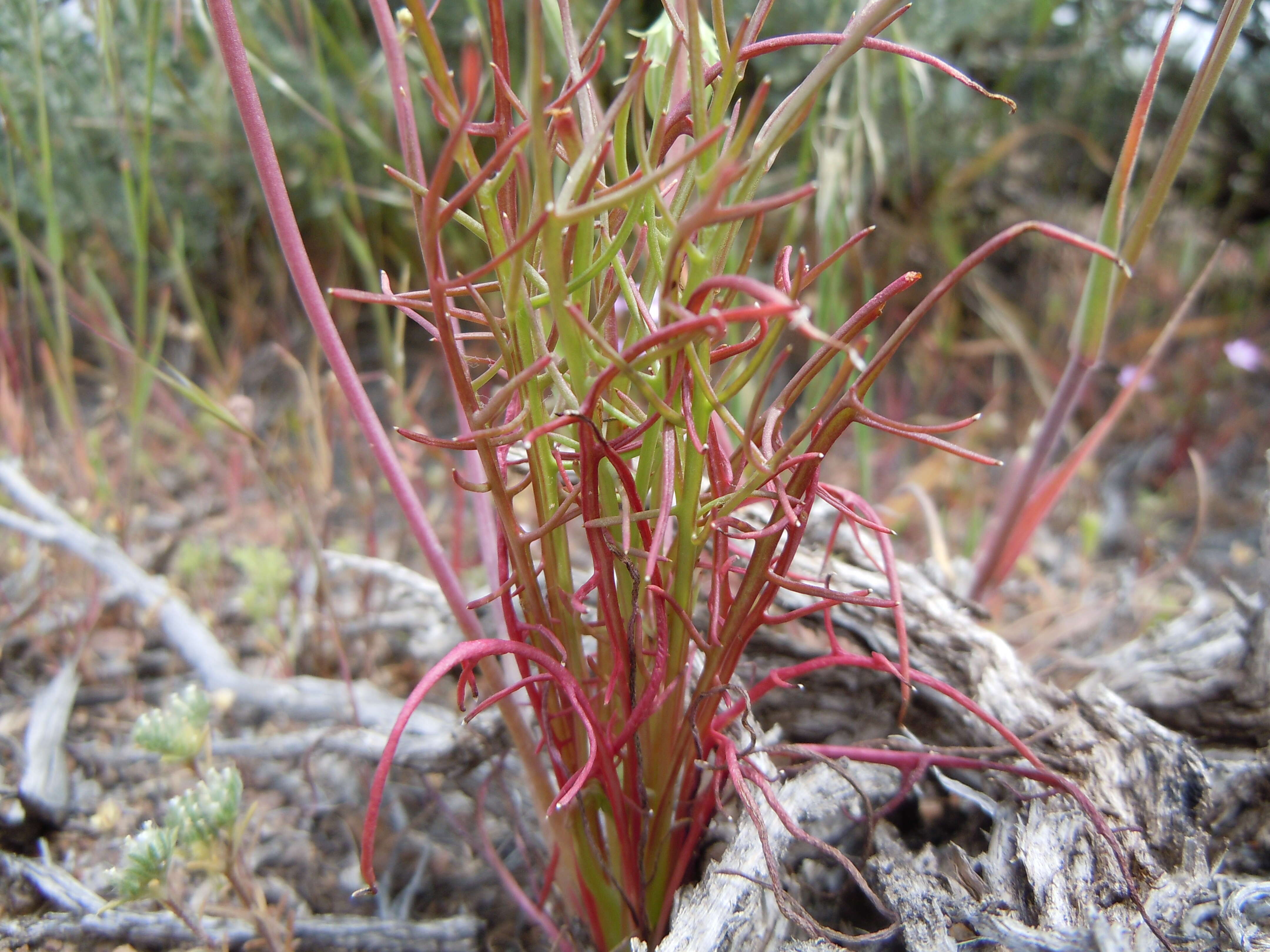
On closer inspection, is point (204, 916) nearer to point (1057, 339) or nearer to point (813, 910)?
point (813, 910)

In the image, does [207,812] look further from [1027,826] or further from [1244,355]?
[1244,355]

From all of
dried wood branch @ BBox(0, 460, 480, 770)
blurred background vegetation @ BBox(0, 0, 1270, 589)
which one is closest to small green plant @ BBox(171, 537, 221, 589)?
dried wood branch @ BBox(0, 460, 480, 770)

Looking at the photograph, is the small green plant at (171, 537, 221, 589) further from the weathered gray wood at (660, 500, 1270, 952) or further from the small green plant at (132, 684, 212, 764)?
the weathered gray wood at (660, 500, 1270, 952)

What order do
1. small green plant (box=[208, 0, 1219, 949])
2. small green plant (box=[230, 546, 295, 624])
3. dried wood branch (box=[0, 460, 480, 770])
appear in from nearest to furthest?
1. small green plant (box=[208, 0, 1219, 949])
2. dried wood branch (box=[0, 460, 480, 770])
3. small green plant (box=[230, 546, 295, 624])

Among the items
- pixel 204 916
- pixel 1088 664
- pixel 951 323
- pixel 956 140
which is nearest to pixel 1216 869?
pixel 1088 664

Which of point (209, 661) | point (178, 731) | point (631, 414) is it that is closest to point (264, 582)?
point (209, 661)
